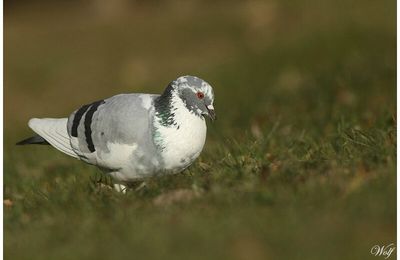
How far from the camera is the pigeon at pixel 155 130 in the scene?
5602 millimetres

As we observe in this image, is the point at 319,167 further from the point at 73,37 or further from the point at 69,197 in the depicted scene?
the point at 73,37

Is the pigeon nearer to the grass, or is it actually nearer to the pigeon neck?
the pigeon neck

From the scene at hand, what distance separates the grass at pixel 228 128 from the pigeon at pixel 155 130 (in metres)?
0.19

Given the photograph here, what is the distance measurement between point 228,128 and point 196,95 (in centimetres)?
381

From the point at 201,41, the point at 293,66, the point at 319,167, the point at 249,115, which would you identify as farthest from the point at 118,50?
the point at 319,167

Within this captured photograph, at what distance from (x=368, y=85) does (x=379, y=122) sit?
2883mm

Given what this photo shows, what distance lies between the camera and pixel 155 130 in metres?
5.63

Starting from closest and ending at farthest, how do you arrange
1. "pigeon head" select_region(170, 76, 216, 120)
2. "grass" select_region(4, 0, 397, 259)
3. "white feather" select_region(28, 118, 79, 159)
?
1. "grass" select_region(4, 0, 397, 259)
2. "pigeon head" select_region(170, 76, 216, 120)
3. "white feather" select_region(28, 118, 79, 159)

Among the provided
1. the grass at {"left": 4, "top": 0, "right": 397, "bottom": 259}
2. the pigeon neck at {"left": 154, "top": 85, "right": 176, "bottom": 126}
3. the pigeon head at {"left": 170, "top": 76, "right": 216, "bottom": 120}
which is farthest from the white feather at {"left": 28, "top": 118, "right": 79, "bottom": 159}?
the pigeon head at {"left": 170, "top": 76, "right": 216, "bottom": 120}

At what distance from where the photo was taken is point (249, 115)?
9.88m

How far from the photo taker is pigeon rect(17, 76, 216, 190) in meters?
5.60

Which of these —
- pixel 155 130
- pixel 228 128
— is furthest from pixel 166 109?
pixel 228 128

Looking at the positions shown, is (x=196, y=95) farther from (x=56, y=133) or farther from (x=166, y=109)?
(x=56, y=133)

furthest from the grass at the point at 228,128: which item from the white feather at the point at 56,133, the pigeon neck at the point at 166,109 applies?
the pigeon neck at the point at 166,109
